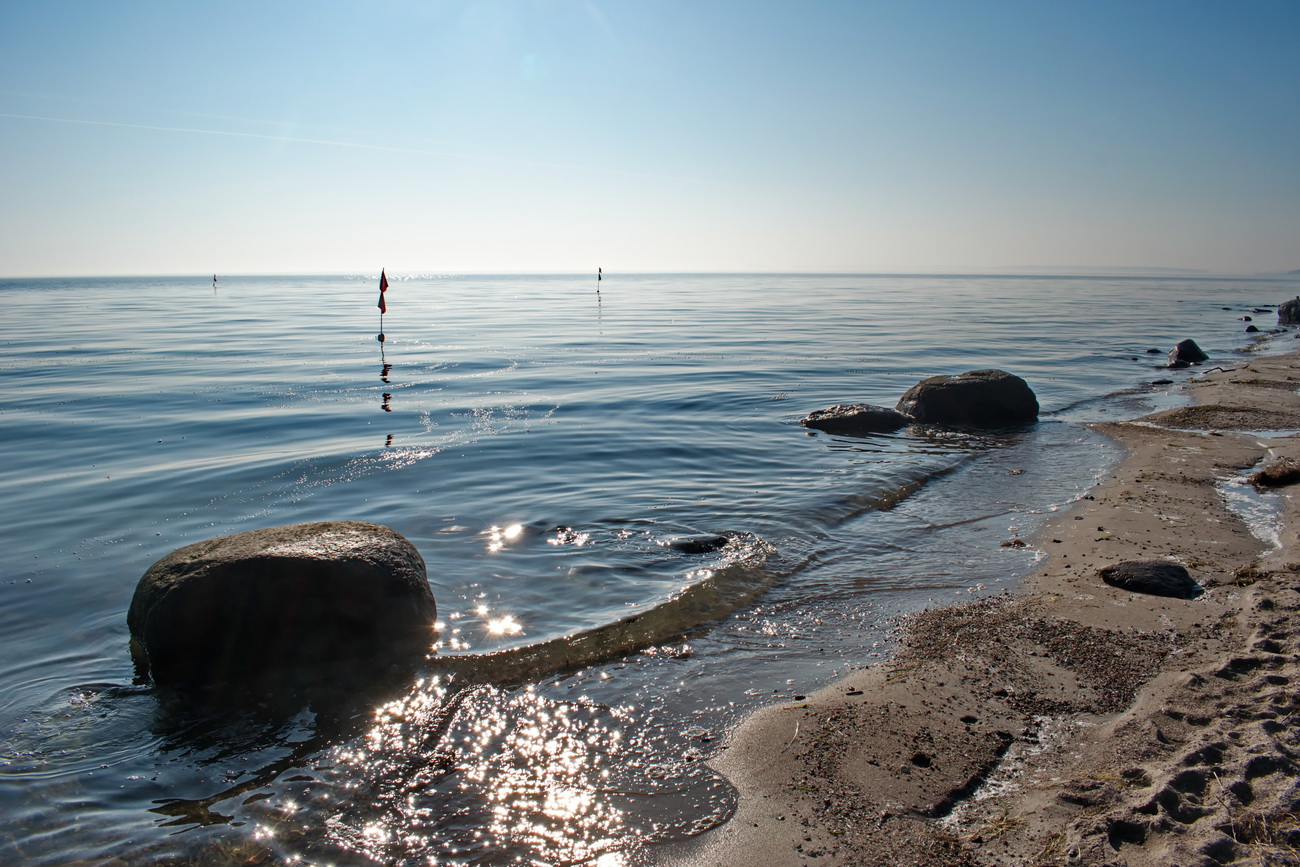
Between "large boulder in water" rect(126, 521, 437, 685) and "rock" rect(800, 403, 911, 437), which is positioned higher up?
"rock" rect(800, 403, 911, 437)

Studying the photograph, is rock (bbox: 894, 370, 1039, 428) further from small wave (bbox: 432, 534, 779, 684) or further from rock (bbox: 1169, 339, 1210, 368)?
rock (bbox: 1169, 339, 1210, 368)

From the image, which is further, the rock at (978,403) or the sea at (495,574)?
the rock at (978,403)

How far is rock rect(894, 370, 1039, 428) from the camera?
15516mm

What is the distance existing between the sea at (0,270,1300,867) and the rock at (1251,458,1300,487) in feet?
6.48

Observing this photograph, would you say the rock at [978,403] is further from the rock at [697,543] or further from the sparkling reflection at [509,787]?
the sparkling reflection at [509,787]

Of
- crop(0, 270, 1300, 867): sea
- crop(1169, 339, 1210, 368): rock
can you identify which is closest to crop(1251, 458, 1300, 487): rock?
crop(0, 270, 1300, 867): sea

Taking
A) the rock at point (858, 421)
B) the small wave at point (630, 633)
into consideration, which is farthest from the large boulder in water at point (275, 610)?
the rock at point (858, 421)

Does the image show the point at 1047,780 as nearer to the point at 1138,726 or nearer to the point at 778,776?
the point at 1138,726

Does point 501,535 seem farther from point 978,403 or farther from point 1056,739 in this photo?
point 978,403

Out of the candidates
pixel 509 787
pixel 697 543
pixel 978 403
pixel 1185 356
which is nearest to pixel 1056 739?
pixel 509 787

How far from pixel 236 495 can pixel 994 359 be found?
78.6 feet

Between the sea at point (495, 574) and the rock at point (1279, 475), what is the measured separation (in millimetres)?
1975

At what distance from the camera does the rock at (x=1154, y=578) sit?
6.49 m

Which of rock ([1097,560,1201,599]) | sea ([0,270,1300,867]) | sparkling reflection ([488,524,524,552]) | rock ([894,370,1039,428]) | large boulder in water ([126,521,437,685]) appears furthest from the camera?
rock ([894,370,1039,428])
